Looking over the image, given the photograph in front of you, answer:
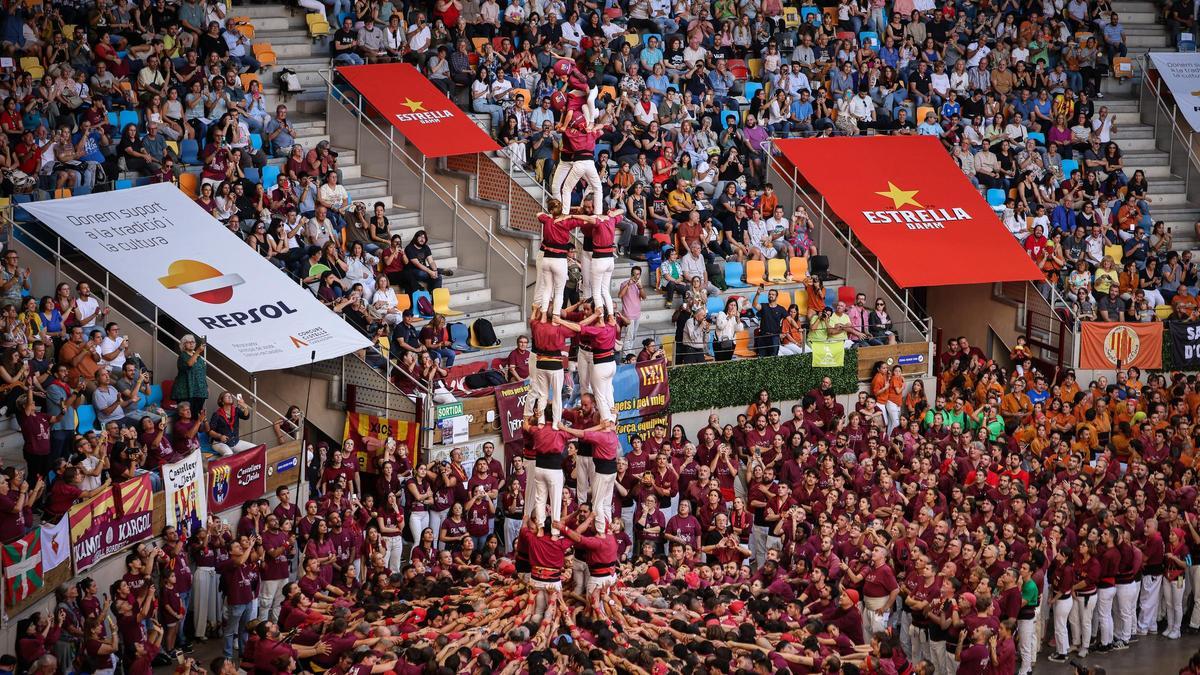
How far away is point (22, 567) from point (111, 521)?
1555 mm

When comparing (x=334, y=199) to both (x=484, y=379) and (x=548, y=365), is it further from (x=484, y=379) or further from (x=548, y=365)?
(x=548, y=365)

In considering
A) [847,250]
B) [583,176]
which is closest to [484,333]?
[583,176]

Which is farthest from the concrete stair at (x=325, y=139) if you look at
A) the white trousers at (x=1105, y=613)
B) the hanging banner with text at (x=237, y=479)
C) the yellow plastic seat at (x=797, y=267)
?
the white trousers at (x=1105, y=613)

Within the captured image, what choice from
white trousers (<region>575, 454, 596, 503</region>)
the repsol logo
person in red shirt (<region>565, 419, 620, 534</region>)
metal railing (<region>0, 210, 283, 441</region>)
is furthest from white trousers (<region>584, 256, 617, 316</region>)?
the repsol logo

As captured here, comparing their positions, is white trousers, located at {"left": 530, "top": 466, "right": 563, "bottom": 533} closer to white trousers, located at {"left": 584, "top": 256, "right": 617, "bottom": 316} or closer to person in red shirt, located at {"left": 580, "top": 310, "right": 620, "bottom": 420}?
person in red shirt, located at {"left": 580, "top": 310, "right": 620, "bottom": 420}

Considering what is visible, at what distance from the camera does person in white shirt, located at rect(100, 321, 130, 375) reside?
21938 mm

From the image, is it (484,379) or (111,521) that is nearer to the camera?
(111,521)

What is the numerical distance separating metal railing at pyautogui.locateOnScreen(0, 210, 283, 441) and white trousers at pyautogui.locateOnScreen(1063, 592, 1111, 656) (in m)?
11.0

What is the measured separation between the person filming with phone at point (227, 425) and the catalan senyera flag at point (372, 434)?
6.83 ft

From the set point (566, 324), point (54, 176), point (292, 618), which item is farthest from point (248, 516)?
point (54, 176)

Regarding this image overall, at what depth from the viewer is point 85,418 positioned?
2122 centimetres

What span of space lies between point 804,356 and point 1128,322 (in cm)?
622

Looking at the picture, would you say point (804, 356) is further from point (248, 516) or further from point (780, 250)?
point (248, 516)

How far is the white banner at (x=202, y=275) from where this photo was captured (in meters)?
23.2
